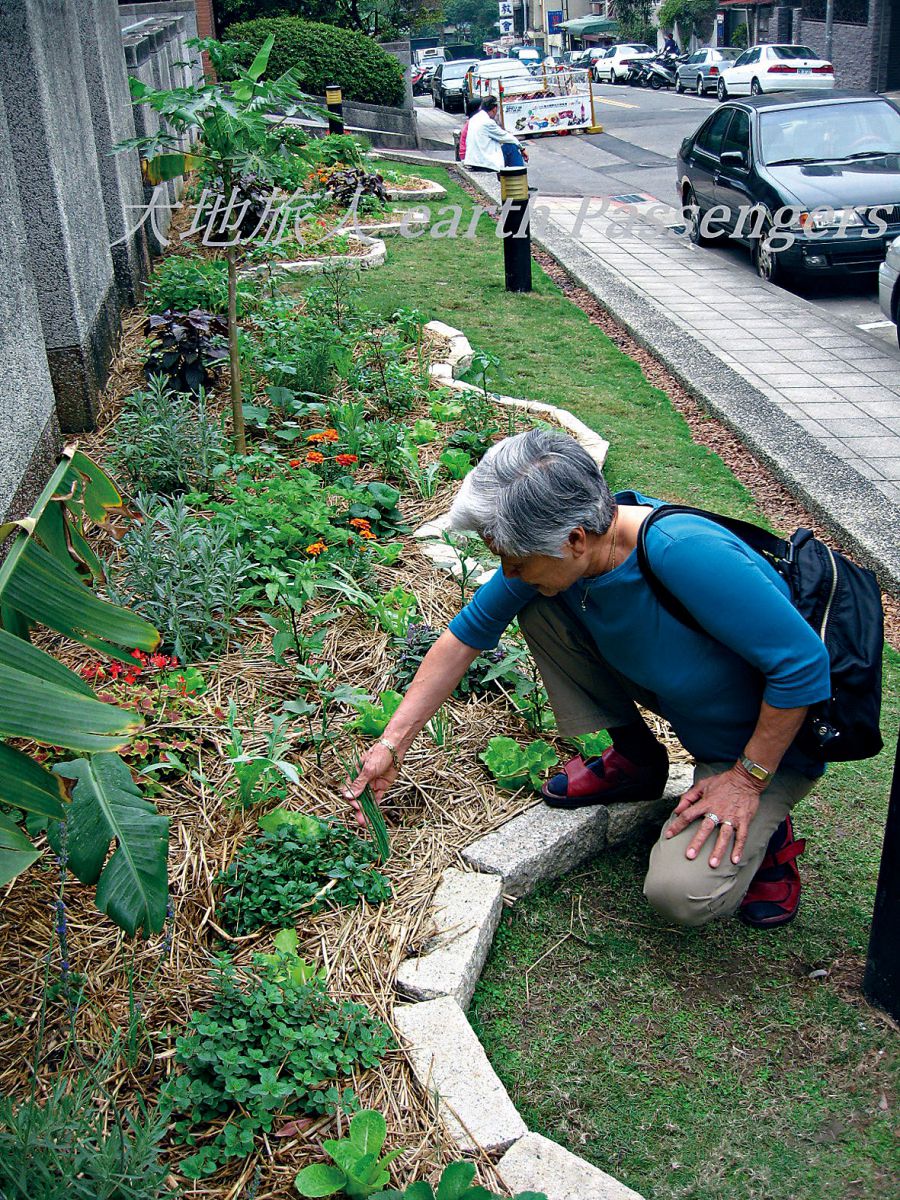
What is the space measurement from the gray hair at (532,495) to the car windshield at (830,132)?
9802mm

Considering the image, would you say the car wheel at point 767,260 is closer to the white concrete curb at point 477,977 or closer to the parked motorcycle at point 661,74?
the white concrete curb at point 477,977

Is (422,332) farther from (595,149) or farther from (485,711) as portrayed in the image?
(595,149)

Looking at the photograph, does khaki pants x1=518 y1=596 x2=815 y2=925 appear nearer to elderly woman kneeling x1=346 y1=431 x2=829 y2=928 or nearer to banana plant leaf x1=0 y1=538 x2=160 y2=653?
elderly woman kneeling x1=346 y1=431 x2=829 y2=928

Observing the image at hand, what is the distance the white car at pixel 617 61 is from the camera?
50.9 m

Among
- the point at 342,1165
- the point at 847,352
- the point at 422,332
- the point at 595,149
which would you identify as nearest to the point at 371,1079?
the point at 342,1165

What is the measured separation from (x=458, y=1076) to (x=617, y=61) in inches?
2192

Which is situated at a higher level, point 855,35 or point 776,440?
point 855,35

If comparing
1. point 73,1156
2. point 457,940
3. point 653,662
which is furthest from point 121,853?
point 653,662

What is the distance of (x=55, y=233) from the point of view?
562 centimetres

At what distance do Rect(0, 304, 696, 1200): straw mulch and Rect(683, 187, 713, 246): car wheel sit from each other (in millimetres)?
10071

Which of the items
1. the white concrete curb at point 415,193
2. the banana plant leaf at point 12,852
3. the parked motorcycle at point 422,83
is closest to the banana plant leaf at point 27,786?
the banana plant leaf at point 12,852

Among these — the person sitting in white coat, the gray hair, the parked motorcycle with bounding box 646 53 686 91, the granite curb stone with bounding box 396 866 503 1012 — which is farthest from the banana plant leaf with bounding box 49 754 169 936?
the parked motorcycle with bounding box 646 53 686 91

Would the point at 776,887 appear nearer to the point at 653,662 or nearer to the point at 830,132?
the point at 653,662

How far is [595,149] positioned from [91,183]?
779 inches
